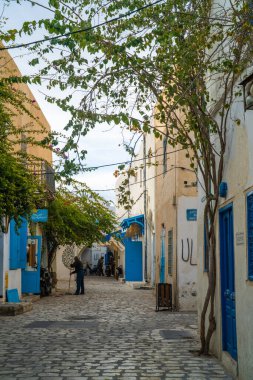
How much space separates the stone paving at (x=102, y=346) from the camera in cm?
811

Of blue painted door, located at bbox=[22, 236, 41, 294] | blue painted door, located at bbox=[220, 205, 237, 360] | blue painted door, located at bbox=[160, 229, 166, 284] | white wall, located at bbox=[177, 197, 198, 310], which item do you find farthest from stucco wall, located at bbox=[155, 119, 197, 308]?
blue painted door, located at bbox=[220, 205, 237, 360]

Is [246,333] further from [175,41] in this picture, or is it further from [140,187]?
[140,187]

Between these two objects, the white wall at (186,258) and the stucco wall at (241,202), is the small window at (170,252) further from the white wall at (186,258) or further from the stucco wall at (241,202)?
the stucco wall at (241,202)

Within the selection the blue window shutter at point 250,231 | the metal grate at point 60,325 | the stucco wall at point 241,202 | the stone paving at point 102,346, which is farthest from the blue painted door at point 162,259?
the blue window shutter at point 250,231

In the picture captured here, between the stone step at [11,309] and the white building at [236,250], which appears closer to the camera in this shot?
the white building at [236,250]

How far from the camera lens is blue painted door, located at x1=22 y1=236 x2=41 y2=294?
832 inches

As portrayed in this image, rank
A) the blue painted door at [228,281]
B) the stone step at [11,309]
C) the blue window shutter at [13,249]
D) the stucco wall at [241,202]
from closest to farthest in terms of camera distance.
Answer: the stucco wall at [241,202]
the blue painted door at [228,281]
the stone step at [11,309]
the blue window shutter at [13,249]

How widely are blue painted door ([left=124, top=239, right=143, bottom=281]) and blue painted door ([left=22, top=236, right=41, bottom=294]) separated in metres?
10.8

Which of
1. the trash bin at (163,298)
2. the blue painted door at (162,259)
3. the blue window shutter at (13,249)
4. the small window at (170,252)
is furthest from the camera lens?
the blue painted door at (162,259)

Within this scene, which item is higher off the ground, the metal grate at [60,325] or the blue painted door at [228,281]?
the blue painted door at [228,281]

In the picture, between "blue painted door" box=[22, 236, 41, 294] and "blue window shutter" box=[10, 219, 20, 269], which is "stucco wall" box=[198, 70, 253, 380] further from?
"blue painted door" box=[22, 236, 41, 294]

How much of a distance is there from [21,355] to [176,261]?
842 cm

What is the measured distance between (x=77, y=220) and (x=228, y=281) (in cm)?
1601

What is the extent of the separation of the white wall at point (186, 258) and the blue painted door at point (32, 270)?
Answer: 6.10m
